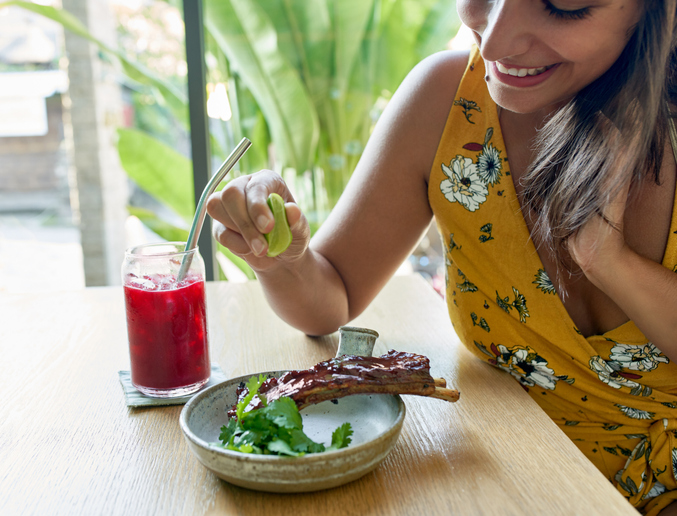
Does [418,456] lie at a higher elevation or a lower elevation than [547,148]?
lower

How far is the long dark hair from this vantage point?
2.57 ft

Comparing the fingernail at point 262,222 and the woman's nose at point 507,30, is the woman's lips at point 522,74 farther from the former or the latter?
the fingernail at point 262,222

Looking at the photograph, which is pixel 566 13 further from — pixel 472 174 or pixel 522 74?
pixel 472 174

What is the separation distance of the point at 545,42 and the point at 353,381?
0.51 m

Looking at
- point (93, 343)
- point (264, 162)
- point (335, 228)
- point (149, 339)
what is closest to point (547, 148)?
point (335, 228)

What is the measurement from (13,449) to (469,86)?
0.90 m

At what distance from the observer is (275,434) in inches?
22.7

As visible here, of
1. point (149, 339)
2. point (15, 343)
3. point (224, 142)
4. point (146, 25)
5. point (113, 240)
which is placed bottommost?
point (113, 240)

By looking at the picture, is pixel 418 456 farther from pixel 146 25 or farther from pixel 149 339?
pixel 146 25

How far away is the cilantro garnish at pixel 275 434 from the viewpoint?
1.85 ft

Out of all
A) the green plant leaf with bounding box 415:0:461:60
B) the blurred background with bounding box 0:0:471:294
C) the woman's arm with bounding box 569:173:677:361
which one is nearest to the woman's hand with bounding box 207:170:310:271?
the woman's arm with bounding box 569:173:677:361

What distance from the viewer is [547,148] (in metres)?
0.94

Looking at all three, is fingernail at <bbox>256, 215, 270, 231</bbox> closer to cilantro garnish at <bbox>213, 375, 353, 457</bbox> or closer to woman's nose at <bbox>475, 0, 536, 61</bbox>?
cilantro garnish at <bbox>213, 375, 353, 457</bbox>

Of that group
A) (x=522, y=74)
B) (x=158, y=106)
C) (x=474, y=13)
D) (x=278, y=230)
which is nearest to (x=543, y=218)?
(x=522, y=74)
